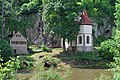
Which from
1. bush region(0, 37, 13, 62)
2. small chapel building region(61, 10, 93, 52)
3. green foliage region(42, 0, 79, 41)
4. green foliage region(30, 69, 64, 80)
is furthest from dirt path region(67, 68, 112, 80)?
small chapel building region(61, 10, 93, 52)

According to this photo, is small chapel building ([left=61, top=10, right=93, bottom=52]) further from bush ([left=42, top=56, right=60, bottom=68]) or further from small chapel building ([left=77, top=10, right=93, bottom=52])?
bush ([left=42, top=56, right=60, bottom=68])

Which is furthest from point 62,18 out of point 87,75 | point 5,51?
point 87,75

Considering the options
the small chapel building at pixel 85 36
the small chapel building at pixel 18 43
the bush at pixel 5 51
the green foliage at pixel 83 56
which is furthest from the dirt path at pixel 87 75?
the small chapel building at pixel 18 43

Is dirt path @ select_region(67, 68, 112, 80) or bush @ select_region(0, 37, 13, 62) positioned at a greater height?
bush @ select_region(0, 37, 13, 62)

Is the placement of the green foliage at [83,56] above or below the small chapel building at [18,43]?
below

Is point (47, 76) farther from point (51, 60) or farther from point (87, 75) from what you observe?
point (51, 60)

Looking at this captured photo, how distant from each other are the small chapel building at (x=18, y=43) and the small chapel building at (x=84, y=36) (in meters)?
8.75

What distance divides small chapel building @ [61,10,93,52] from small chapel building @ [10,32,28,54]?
8.75 meters

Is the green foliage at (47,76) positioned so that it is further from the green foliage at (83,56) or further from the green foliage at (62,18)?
the green foliage at (62,18)

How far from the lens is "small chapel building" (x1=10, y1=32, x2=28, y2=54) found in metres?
53.3

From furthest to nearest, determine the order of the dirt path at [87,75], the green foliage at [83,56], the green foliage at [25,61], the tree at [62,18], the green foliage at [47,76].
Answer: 1. the tree at [62,18]
2. the green foliage at [83,56]
3. the green foliage at [25,61]
4. the dirt path at [87,75]
5. the green foliage at [47,76]

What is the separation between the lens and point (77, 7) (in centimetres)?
4953

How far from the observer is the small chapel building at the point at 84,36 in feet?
172

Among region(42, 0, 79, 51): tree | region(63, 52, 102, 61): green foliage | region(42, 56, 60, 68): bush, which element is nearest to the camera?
region(42, 56, 60, 68): bush
